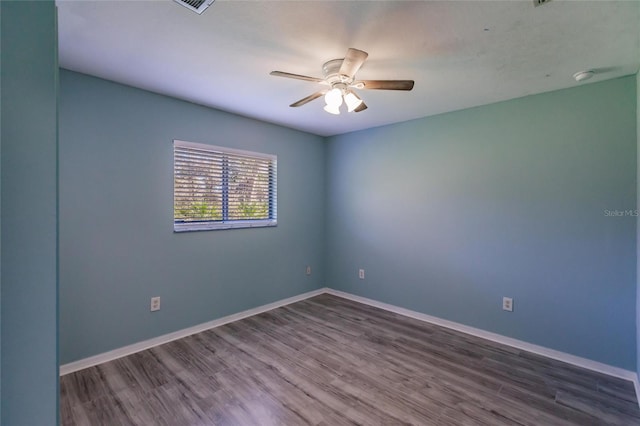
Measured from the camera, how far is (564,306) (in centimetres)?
244

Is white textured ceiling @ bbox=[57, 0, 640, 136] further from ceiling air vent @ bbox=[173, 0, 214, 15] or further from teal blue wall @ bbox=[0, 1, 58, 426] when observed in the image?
teal blue wall @ bbox=[0, 1, 58, 426]

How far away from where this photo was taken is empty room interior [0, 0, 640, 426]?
56.1 inches

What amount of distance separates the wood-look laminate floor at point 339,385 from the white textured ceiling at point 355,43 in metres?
2.35

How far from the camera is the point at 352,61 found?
1.68 meters

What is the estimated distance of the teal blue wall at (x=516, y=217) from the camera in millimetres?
2242

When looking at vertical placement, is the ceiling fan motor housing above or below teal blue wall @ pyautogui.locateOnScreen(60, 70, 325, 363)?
above

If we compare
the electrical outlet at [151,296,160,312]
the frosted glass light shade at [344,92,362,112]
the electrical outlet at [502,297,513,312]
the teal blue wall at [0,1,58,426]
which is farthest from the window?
the electrical outlet at [502,297,513,312]

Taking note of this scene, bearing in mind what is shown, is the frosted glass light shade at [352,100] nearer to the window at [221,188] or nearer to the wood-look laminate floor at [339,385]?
the window at [221,188]

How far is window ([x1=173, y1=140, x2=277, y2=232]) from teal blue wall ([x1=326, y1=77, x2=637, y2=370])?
1.30 metres

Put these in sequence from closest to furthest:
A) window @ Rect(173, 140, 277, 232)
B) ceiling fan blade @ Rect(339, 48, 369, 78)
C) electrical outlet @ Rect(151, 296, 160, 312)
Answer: ceiling fan blade @ Rect(339, 48, 369, 78), electrical outlet @ Rect(151, 296, 160, 312), window @ Rect(173, 140, 277, 232)

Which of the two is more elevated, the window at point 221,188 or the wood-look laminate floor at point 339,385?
the window at point 221,188

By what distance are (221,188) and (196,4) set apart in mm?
1911

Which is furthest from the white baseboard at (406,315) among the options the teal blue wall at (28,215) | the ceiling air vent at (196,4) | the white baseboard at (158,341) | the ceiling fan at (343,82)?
the ceiling air vent at (196,4)

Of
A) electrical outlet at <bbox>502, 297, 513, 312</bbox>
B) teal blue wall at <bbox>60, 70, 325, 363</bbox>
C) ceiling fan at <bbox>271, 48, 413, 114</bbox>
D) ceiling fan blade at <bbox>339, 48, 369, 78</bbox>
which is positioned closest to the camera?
ceiling fan blade at <bbox>339, 48, 369, 78</bbox>
